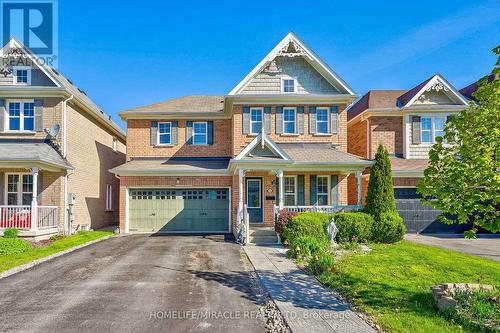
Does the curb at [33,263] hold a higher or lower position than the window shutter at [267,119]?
lower

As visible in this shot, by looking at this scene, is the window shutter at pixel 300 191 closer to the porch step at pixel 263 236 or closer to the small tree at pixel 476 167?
the porch step at pixel 263 236

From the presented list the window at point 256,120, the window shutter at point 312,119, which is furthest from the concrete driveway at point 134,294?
the window shutter at point 312,119

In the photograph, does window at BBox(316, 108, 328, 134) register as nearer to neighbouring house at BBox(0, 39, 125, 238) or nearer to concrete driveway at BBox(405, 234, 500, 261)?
concrete driveway at BBox(405, 234, 500, 261)

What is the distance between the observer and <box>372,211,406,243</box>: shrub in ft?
48.8

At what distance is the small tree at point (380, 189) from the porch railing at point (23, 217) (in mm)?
14448

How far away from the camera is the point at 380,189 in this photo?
15359 millimetres

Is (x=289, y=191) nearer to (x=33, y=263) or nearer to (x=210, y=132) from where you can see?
(x=210, y=132)

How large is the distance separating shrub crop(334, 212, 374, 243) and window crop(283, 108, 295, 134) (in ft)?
20.4

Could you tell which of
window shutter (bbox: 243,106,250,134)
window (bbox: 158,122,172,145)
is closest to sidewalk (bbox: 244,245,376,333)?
window shutter (bbox: 243,106,250,134)

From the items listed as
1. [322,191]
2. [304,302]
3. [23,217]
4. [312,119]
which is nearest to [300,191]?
[322,191]

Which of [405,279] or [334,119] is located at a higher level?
[334,119]

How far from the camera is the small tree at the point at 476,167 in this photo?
5.69 metres

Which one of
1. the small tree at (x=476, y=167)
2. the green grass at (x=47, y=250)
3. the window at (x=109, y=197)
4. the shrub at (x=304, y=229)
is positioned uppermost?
the small tree at (x=476, y=167)

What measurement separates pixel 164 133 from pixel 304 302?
15635 millimetres
